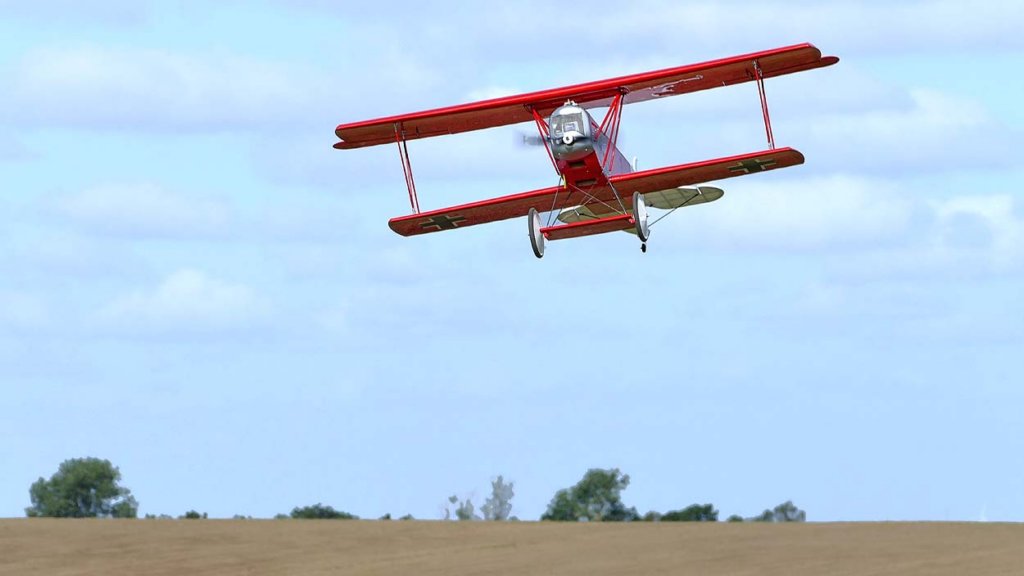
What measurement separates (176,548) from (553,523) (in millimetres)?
9622

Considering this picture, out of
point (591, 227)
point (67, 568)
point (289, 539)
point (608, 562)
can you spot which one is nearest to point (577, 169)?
point (591, 227)

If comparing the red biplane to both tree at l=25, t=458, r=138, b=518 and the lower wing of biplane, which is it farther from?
tree at l=25, t=458, r=138, b=518

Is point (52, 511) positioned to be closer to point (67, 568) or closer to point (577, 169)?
point (67, 568)

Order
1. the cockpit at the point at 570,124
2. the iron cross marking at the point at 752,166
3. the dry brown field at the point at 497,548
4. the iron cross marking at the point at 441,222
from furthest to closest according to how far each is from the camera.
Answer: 1. the iron cross marking at the point at 441,222
2. the iron cross marking at the point at 752,166
3. the dry brown field at the point at 497,548
4. the cockpit at the point at 570,124

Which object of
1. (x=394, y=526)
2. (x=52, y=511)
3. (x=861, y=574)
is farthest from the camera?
(x=52, y=511)

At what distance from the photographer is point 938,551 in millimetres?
37250

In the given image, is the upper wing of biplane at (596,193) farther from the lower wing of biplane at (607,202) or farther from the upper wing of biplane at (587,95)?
the upper wing of biplane at (587,95)

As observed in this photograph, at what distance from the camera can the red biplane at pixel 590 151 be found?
3431 centimetres

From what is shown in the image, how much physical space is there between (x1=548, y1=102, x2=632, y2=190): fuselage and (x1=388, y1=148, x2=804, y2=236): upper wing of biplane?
0.51m

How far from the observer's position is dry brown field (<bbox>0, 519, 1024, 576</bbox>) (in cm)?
3475

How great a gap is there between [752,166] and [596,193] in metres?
3.39

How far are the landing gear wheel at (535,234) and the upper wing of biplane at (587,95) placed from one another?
2.63 m

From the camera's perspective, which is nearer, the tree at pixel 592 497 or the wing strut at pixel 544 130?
the wing strut at pixel 544 130

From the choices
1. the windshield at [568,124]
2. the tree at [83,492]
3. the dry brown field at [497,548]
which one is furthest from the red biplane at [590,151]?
the tree at [83,492]
